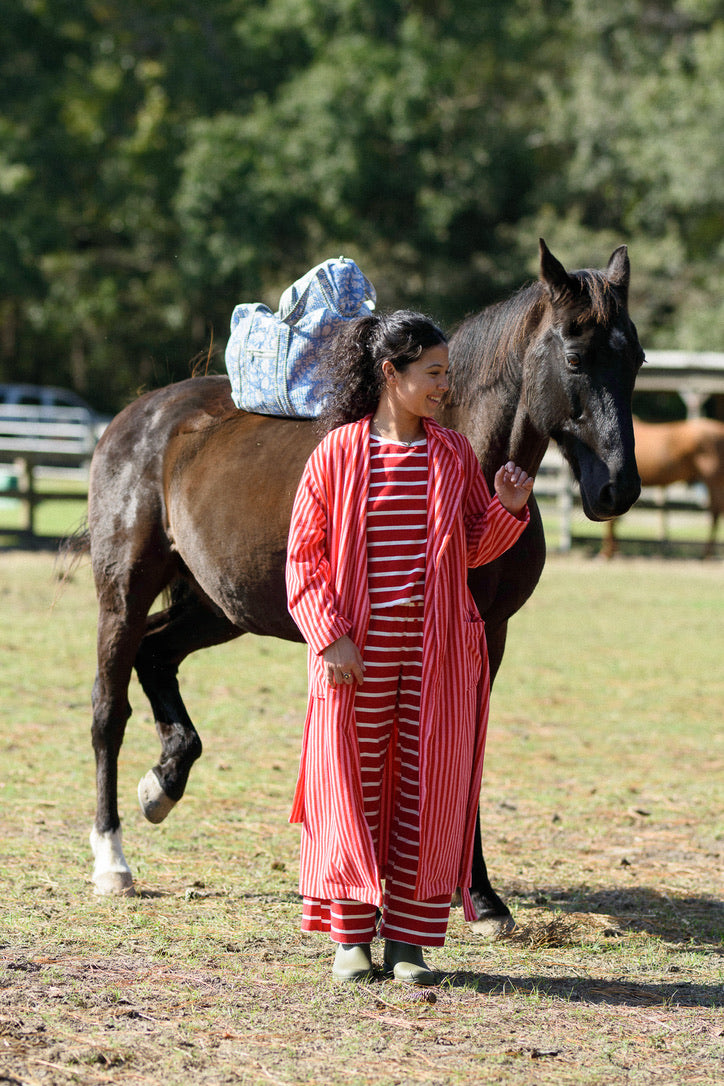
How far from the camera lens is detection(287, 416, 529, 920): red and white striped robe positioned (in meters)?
3.28

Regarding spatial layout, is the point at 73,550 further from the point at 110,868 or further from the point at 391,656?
the point at 391,656

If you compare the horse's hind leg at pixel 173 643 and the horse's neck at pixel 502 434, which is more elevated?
the horse's neck at pixel 502 434

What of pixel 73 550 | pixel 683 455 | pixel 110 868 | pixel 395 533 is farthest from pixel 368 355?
pixel 683 455

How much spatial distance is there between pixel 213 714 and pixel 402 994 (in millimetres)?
4121

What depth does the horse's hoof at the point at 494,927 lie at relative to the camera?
154 inches

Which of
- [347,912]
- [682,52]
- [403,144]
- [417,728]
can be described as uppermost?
[682,52]

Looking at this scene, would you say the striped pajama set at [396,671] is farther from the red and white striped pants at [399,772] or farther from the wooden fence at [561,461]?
the wooden fence at [561,461]

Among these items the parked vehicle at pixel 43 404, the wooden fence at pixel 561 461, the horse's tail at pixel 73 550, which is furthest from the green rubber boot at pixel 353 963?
the parked vehicle at pixel 43 404

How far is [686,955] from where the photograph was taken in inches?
149

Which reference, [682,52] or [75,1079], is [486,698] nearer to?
[75,1079]

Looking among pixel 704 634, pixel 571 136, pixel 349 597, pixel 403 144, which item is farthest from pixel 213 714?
pixel 571 136

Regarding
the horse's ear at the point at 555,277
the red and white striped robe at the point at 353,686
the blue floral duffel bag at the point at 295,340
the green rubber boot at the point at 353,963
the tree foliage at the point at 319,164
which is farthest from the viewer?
the tree foliage at the point at 319,164

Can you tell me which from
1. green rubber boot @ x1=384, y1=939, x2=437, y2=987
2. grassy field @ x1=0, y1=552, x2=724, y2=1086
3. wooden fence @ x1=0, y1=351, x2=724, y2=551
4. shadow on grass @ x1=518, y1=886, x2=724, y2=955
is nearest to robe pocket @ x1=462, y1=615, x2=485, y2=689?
green rubber boot @ x1=384, y1=939, x2=437, y2=987

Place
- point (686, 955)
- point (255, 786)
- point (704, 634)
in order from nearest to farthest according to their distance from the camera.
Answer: point (686, 955), point (255, 786), point (704, 634)
